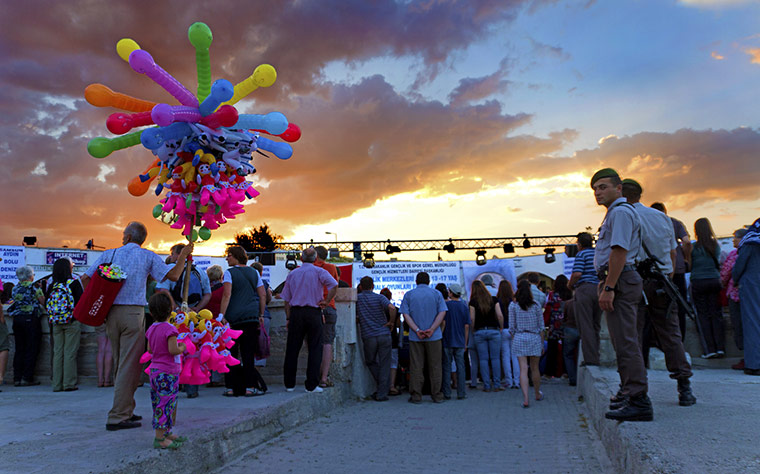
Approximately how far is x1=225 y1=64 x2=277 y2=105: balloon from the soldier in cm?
295

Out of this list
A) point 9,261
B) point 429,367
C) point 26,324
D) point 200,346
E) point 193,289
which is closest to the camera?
point 200,346

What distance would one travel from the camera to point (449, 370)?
9336 mm

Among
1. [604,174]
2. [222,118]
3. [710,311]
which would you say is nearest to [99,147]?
[222,118]

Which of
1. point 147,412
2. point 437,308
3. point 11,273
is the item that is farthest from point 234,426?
point 11,273

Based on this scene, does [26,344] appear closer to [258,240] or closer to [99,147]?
[99,147]

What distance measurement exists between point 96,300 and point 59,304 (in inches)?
157

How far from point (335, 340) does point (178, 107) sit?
14.8 feet

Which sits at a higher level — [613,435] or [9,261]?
[9,261]

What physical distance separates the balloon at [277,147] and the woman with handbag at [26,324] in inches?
215

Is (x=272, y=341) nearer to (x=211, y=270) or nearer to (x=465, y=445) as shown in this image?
(x=211, y=270)

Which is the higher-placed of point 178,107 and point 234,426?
point 178,107

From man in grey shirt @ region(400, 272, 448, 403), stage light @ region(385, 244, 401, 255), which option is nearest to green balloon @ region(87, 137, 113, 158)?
man in grey shirt @ region(400, 272, 448, 403)

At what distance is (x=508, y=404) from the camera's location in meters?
8.55

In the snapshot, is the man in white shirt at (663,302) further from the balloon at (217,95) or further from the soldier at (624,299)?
the balloon at (217,95)
